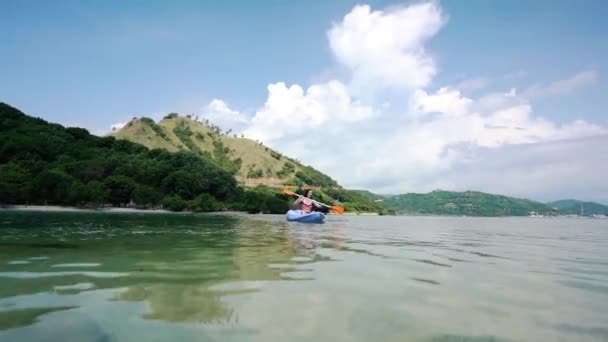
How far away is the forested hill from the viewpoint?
302 ft

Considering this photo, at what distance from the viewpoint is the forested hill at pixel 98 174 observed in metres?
92.1

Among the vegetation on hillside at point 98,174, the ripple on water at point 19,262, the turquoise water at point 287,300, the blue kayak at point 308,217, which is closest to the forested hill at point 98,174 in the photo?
the vegetation on hillside at point 98,174

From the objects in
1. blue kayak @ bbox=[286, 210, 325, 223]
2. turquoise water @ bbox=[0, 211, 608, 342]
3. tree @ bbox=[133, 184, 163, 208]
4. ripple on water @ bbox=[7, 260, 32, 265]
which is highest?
tree @ bbox=[133, 184, 163, 208]

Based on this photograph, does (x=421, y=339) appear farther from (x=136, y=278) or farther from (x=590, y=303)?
(x=136, y=278)

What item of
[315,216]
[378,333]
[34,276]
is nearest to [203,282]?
[34,276]

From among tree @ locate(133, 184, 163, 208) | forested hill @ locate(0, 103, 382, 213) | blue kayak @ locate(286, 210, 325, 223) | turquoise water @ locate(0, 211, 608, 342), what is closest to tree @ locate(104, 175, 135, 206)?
forested hill @ locate(0, 103, 382, 213)

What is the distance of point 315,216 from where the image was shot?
43.2 metres

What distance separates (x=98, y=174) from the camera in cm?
10550

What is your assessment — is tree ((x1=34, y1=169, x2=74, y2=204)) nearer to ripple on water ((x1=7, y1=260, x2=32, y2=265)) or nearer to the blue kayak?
the blue kayak

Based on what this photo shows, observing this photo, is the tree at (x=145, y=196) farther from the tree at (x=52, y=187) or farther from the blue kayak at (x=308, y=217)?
the blue kayak at (x=308, y=217)

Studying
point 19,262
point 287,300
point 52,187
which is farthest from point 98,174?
point 287,300

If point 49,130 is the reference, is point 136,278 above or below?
below

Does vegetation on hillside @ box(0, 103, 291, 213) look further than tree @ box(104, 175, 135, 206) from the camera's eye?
No

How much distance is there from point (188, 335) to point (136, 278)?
4.59m
